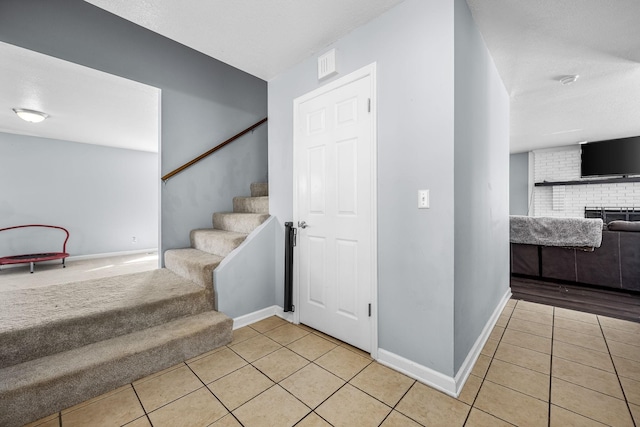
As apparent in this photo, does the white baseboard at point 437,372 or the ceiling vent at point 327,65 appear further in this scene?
the ceiling vent at point 327,65

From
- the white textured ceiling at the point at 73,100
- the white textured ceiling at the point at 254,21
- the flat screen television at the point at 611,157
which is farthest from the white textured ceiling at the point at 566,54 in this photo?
the white textured ceiling at the point at 73,100

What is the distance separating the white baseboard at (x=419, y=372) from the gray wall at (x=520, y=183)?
24.7ft

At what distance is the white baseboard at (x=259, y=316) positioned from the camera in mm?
2459

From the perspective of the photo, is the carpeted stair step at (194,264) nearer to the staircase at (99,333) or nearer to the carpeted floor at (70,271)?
the staircase at (99,333)

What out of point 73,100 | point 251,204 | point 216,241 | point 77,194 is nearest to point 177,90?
point 73,100

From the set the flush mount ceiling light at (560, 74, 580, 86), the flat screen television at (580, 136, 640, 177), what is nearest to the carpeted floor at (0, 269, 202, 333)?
the flush mount ceiling light at (560, 74, 580, 86)

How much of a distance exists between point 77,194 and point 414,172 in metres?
6.28

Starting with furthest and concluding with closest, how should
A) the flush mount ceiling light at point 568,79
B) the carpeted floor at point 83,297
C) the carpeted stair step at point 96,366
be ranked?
1. the flush mount ceiling light at point 568,79
2. the carpeted floor at point 83,297
3. the carpeted stair step at point 96,366

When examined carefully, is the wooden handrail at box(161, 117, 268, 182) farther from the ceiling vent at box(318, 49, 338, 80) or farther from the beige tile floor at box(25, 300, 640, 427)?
the beige tile floor at box(25, 300, 640, 427)

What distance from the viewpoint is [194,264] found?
8.10ft

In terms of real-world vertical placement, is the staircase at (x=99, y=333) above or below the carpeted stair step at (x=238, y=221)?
below

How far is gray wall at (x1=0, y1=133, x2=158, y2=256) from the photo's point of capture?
15.0 ft

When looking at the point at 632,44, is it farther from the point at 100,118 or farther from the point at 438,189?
the point at 100,118

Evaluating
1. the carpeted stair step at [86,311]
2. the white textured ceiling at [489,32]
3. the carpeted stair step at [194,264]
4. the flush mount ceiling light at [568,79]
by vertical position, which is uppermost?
the flush mount ceiling light at [568,79]
